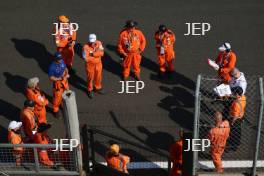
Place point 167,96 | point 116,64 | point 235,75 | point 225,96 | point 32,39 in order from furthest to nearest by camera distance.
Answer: point 32,39 → point 116,64 → point 167,96 → point 235,75 → point 225,96

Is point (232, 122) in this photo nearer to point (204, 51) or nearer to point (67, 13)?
point (204, 51)

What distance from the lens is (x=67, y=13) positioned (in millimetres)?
16266

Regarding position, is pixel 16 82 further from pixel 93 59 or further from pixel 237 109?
pixel 237 109

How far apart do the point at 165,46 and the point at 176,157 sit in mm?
4175

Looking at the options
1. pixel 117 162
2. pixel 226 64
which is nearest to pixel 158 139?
pixel 117 162

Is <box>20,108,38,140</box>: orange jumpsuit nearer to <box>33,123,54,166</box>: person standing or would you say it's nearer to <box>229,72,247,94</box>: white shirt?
<box>33,123,54,166</box>: person standing

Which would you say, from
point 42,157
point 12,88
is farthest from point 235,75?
point 12,88

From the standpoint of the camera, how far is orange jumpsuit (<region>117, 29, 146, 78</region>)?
13.0 metres

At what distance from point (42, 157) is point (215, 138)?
344cm

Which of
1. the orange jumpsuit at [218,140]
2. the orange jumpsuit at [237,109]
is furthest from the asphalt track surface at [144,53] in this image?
the orange jumpsuit at [218,140]

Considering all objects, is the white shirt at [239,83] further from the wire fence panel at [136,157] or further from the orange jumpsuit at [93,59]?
the orange jumpsuit at [93,59]

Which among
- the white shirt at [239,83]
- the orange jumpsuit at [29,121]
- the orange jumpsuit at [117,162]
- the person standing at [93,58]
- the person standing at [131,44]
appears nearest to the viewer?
the orange jumpsuit at [117,162]

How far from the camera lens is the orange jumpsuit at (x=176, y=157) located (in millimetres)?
9727

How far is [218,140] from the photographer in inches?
399
